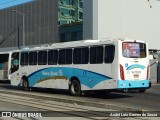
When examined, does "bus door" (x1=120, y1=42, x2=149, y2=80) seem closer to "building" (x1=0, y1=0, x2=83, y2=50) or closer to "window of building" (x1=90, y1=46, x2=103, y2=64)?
"window of building" (x1=90, y1=46, x2=103, y2=64)

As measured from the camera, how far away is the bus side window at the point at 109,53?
792 inches

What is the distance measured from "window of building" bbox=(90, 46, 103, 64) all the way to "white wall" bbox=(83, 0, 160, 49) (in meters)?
31.5

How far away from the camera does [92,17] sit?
52.8m

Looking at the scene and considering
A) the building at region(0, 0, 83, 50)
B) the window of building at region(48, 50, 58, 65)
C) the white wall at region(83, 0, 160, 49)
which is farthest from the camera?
the building at region(0, 0, 83, 50)

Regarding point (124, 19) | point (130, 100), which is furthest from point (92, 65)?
point (124, 19)

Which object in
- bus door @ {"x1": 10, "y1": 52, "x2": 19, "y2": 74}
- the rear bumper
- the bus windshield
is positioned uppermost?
the bus windshield

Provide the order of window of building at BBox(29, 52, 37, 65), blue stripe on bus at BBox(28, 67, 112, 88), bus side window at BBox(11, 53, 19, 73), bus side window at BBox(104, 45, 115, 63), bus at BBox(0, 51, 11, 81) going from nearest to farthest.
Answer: bus side window at BBox(104, 45, 115, 63) → blue stripe on bus at BBox(28, 67, 112, 88) → window of building at BBox(29, 52, 37, 65) → bus side window at BBox(11, 53, 19, 73) → bus at BBox(0, 51, 11, 81)

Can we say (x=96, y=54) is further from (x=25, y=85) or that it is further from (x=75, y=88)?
(x=25, y=85)

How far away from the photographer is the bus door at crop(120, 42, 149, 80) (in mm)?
20009

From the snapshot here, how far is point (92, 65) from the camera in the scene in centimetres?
2136

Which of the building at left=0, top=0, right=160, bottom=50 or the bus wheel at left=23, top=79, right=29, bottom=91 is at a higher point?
the building at left=0, top=0, right=160, bottom=50

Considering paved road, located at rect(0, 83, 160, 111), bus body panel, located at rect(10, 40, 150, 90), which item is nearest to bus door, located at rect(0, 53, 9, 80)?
bus body panel, located at rect(10, 40, 150, 90)

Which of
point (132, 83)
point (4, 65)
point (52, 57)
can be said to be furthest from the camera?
point (4, 65)

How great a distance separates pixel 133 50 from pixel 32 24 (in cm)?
4778
